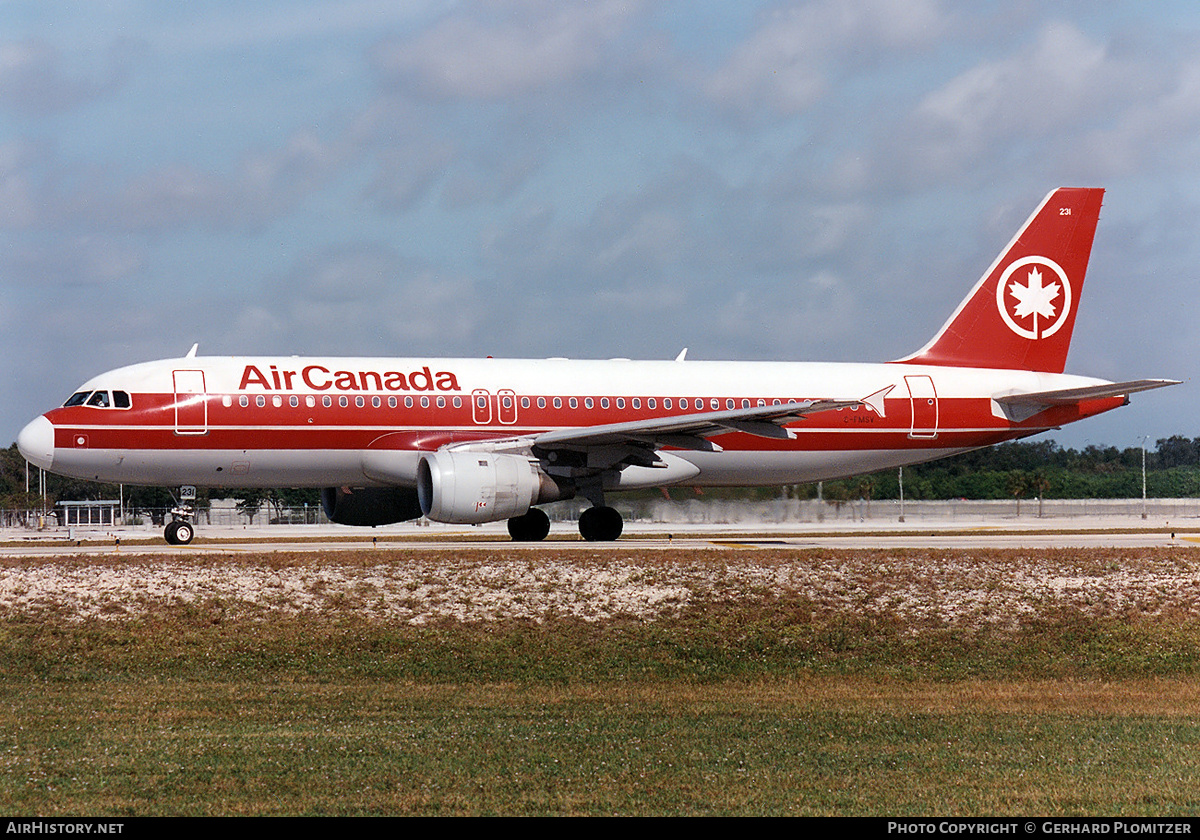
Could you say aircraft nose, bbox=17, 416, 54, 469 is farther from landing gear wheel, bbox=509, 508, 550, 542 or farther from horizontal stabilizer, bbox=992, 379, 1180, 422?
horizontal stabilizer, bbox=992, 379, 1180, 422

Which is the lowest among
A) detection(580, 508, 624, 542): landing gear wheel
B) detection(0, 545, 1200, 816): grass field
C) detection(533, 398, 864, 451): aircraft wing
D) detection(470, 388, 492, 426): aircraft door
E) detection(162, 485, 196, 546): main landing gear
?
detection(0, 545, 1200, 816): grass field

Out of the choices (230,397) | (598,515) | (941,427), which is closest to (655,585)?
(598,515)

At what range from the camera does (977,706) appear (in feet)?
49.5

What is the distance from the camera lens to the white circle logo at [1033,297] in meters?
34.8

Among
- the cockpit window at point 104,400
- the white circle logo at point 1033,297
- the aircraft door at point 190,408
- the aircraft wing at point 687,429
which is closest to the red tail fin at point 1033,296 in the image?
the white circle logo at point 1033,297

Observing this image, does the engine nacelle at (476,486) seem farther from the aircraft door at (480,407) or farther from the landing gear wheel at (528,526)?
the landing gear wheel at (528,526)

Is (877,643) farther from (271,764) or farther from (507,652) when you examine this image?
(271,764)

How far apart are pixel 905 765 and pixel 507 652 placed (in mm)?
7390

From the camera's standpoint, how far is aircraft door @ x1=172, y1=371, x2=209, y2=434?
1104 inches

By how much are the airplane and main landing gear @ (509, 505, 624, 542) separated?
0.05 m

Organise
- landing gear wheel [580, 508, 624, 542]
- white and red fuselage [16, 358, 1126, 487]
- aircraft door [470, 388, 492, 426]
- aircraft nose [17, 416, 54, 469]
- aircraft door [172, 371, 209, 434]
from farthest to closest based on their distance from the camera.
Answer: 1. landing gear wheel [580, 508, 624, 542]
2. aircraft door [470, 388, 492, 426]
3. white and red fuselage [16, 358, 1126, 487]
4. aircraft door [172, 371, 209, 434]
5. aircraft nose [17, 416, 54, 469]

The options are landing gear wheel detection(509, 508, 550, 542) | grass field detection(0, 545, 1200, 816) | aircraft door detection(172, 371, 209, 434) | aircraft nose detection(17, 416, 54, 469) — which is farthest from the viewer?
landing gear wheel detection(509, 508, 550, 542)

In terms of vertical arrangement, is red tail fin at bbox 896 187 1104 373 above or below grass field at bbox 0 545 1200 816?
above

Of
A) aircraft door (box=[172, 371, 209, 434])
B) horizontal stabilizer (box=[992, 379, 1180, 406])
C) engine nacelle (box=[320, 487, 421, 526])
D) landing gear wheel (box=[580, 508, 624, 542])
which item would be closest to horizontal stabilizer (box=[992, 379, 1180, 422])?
horizontal stabilizer (box=[992, 379, 1180, 406])
